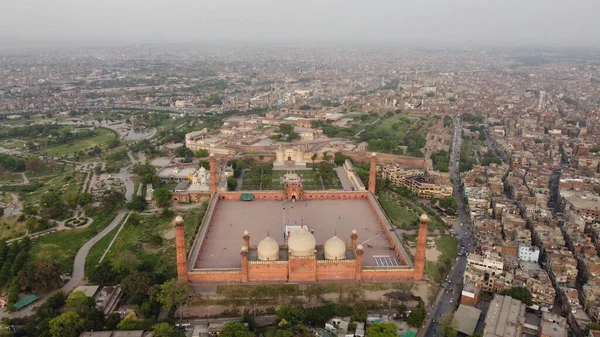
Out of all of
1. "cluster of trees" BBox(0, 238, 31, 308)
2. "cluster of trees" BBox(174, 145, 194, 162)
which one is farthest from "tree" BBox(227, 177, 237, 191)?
"cluster of trees" BBox(0, 238, 31, 308)

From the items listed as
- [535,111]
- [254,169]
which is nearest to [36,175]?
[254,169]

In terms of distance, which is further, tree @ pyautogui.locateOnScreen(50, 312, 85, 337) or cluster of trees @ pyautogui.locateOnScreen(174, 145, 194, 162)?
cluster of trees @ pyautogui.locateOnScreen(174, 145, 194, 162)

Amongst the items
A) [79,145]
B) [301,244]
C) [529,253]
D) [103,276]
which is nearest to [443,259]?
[529,253]

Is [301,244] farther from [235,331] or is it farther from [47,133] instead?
[47,133]

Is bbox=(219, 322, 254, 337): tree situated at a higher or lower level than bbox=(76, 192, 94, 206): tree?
higher

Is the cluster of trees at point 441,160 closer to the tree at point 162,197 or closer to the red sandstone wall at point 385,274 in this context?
the red sandstone wall at point 385,274

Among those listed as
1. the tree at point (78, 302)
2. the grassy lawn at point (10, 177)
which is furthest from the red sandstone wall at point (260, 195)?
the grassy lawn at point (10, 177)

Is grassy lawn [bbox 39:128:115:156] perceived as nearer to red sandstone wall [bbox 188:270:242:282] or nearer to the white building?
red sandstone wall [bbox 188:270:242:282]
